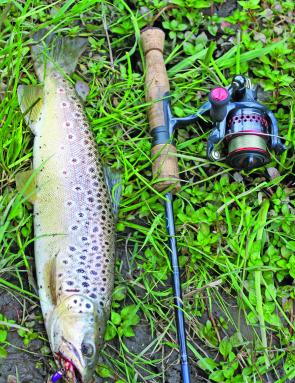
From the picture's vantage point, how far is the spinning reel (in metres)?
3.12

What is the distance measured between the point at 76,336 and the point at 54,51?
169cm

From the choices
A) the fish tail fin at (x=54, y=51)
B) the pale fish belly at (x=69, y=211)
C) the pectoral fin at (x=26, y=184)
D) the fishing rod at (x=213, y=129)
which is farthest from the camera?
the fish tail fin at (x=54, y=51)

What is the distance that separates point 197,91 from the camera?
3564mm

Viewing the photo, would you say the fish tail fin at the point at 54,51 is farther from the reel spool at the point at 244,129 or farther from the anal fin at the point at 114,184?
the reel spool at the point at 244,129

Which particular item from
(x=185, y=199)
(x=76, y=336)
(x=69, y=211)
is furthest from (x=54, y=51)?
(x=76, y=336)

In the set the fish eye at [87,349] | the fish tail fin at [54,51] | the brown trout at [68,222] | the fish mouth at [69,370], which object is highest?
the fish tail fin at [54,51]

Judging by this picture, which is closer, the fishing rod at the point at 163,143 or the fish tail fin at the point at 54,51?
the fishing rod at the point at 163,143

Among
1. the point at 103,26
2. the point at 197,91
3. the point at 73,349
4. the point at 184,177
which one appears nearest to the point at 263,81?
the point at 197,91

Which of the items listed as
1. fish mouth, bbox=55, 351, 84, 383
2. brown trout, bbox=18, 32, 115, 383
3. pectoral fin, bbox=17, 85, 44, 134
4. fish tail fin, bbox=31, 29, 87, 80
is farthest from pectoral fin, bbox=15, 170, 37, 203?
fish mouth, bbox=55, 351, 84, 383

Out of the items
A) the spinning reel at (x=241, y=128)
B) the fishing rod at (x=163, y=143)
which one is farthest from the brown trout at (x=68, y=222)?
the spinning reel at (x=241, y=128)

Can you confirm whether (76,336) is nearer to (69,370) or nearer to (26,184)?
(69,370)

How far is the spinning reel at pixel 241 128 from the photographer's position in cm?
312

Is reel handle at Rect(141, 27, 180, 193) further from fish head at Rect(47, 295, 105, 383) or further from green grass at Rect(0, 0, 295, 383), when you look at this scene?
fish head at Rect(47, 295, 105, 383)

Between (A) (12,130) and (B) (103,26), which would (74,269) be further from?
(B) (103,26)
